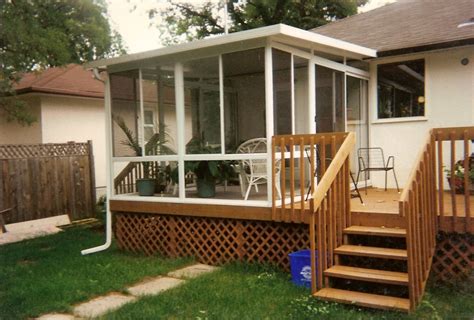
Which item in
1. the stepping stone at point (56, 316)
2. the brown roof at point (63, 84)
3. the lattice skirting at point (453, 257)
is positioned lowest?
the stepping stone at point (56, 316)

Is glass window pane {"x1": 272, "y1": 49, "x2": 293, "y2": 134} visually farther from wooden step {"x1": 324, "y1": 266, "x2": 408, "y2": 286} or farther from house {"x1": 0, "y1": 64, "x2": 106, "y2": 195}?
house {"x1": 0, "y1": 64, "x2": 106, "y2": 195}

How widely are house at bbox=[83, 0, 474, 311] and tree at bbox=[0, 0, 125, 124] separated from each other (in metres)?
2.58

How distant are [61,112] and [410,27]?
9.06 m

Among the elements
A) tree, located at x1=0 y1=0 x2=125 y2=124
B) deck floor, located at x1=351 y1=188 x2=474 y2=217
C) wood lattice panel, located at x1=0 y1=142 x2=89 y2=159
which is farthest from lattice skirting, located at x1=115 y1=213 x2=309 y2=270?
tree, located at x1=0 y1=0 x2=125 y2=124

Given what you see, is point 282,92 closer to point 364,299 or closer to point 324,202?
point 324,202

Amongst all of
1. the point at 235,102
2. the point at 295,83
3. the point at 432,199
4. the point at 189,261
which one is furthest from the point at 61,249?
the point at 432,199

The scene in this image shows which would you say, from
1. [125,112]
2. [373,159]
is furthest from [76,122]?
[373,159]

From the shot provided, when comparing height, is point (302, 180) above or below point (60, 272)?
above

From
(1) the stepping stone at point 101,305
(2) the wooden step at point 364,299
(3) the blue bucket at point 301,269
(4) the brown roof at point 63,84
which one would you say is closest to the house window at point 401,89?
(3) the blue bucket at point 301,269

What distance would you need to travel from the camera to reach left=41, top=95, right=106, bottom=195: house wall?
1241cm

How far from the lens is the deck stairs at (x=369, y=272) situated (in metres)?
4.40

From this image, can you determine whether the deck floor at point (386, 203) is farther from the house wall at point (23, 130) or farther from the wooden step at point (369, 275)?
the house wall at point (23, 130)

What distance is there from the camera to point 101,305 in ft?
15.9

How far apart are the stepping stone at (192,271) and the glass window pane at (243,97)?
1.74 metres
